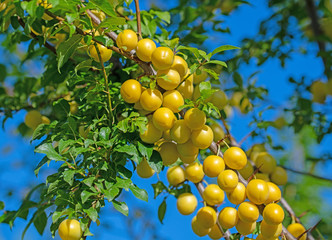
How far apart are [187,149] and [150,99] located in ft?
0.69

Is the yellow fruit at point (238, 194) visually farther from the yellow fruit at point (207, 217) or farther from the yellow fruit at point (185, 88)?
the yellow fruit at point (185, 88)

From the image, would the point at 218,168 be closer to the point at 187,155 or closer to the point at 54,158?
the point at 187,155

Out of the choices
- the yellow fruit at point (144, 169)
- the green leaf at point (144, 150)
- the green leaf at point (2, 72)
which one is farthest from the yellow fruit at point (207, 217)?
the green leaf at point (2, 72)

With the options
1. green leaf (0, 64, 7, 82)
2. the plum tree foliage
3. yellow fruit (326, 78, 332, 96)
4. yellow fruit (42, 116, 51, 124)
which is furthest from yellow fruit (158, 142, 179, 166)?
green leaf (0, 64, 7, 82)

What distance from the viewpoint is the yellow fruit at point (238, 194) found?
123cm

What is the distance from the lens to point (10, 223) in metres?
1.46

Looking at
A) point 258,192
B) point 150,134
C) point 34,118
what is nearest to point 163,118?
point 150,134

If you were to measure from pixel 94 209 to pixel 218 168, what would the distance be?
1.42 feet

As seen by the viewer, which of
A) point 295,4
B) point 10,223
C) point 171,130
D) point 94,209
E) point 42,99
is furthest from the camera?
Answer: point 295,4

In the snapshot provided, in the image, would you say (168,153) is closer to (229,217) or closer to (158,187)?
(229,217)

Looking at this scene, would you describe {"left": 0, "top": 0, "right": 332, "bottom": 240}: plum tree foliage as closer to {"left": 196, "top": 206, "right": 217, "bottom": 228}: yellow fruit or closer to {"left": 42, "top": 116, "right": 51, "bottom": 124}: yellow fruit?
{"left": 196, "top": 206, "right": 217, "bottom": 228}: yellow fruit

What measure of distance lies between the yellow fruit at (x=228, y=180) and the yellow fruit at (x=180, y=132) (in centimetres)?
18

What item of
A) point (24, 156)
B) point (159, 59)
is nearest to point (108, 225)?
point (24, 156)

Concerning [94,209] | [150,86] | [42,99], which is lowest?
[94,209]
